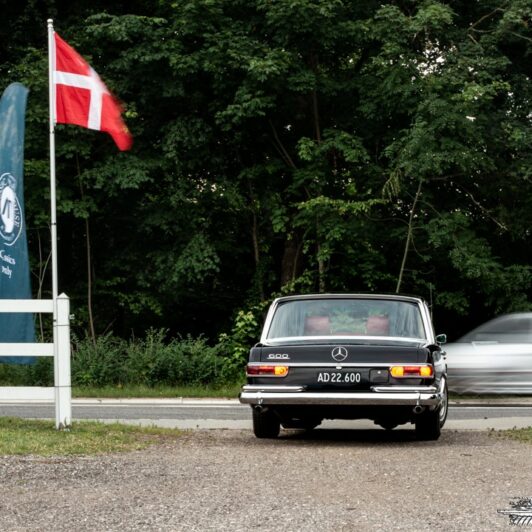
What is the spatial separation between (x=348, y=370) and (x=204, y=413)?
6.06 metres

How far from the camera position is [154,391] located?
23234 millimetres

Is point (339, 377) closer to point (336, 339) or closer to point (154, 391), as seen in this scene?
point (336, 339)

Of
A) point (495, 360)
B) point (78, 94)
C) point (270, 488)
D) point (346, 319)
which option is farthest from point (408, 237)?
point (270, 488)

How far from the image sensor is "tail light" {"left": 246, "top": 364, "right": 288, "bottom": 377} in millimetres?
12086

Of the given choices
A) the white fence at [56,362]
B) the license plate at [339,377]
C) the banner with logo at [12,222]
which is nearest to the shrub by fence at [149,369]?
the banner with logo at [12,222]

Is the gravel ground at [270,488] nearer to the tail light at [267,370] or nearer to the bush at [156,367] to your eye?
the tail light at [267,370]

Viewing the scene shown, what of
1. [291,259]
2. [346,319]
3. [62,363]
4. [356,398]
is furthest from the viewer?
[291,259]

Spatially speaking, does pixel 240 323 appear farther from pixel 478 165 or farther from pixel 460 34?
pixel 460 34

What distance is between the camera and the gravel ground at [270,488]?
740 centimetres

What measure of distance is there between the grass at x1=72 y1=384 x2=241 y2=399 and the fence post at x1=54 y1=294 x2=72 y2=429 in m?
9.95

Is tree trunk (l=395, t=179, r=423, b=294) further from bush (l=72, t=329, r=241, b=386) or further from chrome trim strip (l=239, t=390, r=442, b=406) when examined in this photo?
chrome trim strip (l=239, t=390, r=442, b=406)

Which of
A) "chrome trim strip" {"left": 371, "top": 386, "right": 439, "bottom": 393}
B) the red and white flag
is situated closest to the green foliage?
the red and white flag

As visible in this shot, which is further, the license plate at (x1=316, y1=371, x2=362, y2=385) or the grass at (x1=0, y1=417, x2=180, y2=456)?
the license plate at (x1=316, y1=371, x2=362, y2=385)

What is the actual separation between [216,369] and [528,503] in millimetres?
16666
